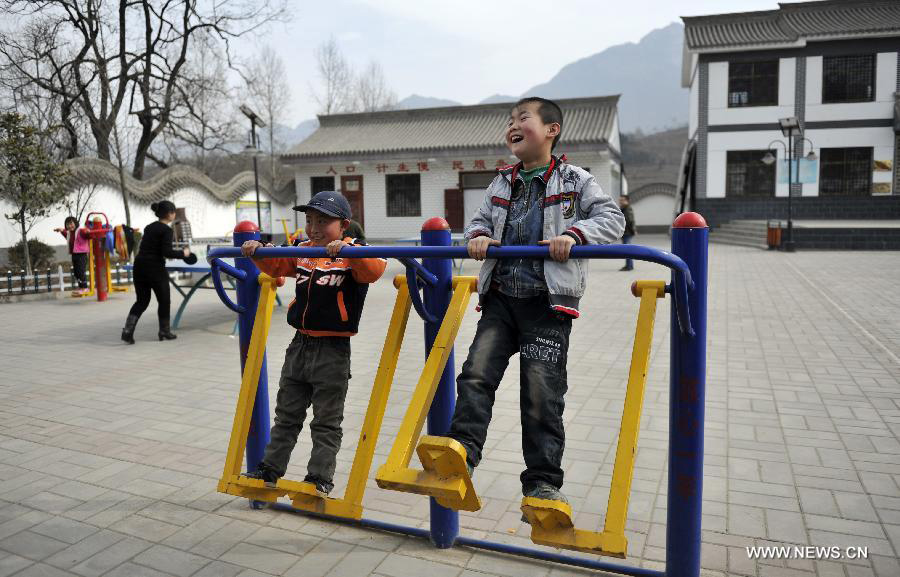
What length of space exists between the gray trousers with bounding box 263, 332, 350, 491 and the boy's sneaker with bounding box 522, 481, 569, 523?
40.0 inches

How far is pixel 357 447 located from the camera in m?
2.77

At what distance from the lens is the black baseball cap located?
2.95 m

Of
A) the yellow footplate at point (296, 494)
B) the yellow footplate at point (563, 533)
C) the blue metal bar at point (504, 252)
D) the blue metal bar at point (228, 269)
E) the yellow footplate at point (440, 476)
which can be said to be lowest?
the yellow footplate at point (296, 494)

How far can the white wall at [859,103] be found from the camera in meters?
24.3

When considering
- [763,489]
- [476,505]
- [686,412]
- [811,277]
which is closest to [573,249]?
[686,412]

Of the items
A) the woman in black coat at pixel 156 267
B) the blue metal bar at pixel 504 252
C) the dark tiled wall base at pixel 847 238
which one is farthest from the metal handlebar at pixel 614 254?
the dark tiled wall base at pixel 847 238

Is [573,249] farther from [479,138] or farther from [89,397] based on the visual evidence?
[479,138]

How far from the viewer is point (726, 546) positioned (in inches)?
109

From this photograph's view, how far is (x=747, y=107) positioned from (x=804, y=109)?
1.95 meters

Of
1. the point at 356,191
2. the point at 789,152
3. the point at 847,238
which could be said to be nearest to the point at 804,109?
the point at 789,152

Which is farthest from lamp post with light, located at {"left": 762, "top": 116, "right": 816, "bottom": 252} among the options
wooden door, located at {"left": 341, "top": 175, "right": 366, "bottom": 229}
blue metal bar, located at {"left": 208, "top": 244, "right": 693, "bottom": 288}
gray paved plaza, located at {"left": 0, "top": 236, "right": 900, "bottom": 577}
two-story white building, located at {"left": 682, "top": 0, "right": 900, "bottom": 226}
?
blue metal bar, located at {"left": 208, "top": 244, "right": 693, "bottom": 288}

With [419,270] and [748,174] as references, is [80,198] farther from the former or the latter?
[748,174]

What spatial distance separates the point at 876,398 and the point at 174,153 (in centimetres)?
2978

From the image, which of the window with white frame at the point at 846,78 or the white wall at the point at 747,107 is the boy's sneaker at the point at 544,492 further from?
the window with white frame at the point at 846,78
